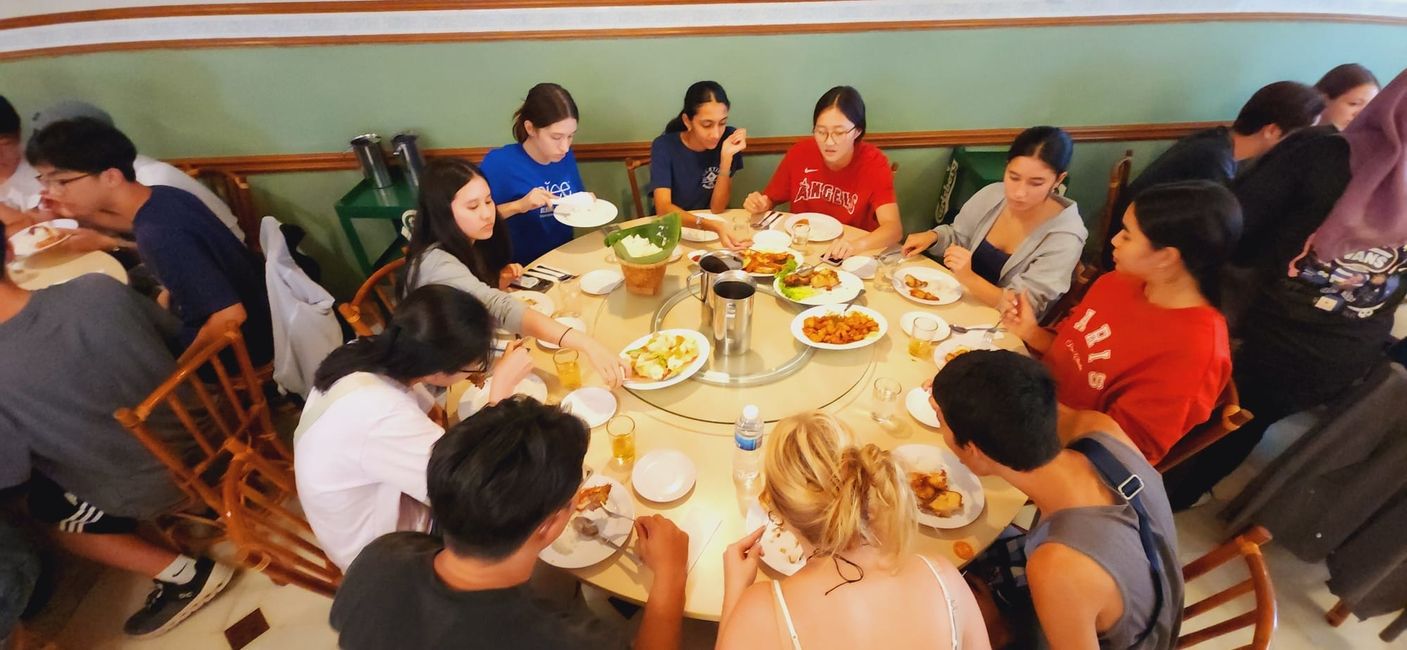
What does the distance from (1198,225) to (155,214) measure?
134 inches

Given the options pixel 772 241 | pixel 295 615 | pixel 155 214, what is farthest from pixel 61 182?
pixel 772 241

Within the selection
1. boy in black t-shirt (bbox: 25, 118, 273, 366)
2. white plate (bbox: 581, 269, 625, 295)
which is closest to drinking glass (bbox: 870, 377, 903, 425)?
white plate (bbox: 581, 269, 625, 295)

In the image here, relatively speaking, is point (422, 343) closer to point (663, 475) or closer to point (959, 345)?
point (663, 475)

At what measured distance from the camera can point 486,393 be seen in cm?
177

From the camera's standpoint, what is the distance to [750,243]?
8.61 feet

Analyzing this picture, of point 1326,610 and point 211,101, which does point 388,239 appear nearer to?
point 211,101

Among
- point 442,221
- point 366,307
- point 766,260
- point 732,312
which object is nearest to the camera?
point 732,312

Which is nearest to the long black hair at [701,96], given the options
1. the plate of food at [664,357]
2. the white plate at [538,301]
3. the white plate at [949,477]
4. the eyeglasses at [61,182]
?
the white plate at [538,301]

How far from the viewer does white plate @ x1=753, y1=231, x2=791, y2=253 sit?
259cm

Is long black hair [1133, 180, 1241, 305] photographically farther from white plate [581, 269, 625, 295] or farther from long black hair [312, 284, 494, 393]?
long black hair [312, 284, 494, 393]

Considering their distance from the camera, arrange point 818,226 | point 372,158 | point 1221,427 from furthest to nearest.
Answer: point 372,158 → point 818,226 → point 1221,427

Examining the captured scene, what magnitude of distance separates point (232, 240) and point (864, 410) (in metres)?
2.57

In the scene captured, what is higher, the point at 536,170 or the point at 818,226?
the point at 536,170

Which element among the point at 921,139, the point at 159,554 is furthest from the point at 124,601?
the point at 921,139
